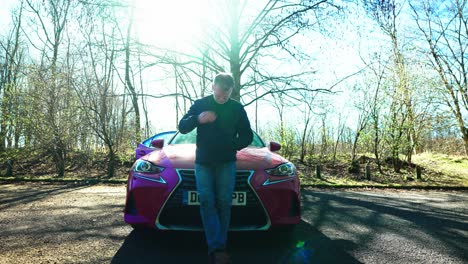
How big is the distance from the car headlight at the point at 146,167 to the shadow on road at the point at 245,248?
744 millimetres

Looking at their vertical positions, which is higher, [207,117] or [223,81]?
[223,81]

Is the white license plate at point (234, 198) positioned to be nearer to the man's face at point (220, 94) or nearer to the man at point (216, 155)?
the man at point (216, 155)

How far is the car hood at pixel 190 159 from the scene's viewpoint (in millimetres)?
3236

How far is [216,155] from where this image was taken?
9.32ft

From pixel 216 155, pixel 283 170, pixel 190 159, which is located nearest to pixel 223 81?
pixel 216 155

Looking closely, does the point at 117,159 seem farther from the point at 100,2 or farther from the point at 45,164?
the point at 100,2

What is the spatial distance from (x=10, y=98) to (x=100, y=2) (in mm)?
8543

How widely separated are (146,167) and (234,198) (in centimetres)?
96

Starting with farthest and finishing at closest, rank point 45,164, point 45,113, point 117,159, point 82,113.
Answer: point 45,164 → point 117,159 → point 82,113 → point 45,113

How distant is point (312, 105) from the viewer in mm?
10945

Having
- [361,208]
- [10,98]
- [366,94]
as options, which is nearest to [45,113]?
[10,98]

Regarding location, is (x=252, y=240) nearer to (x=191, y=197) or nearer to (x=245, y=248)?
(x=245, y=248)

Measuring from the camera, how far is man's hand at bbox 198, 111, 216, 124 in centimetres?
274

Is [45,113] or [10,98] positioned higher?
[10,98]
